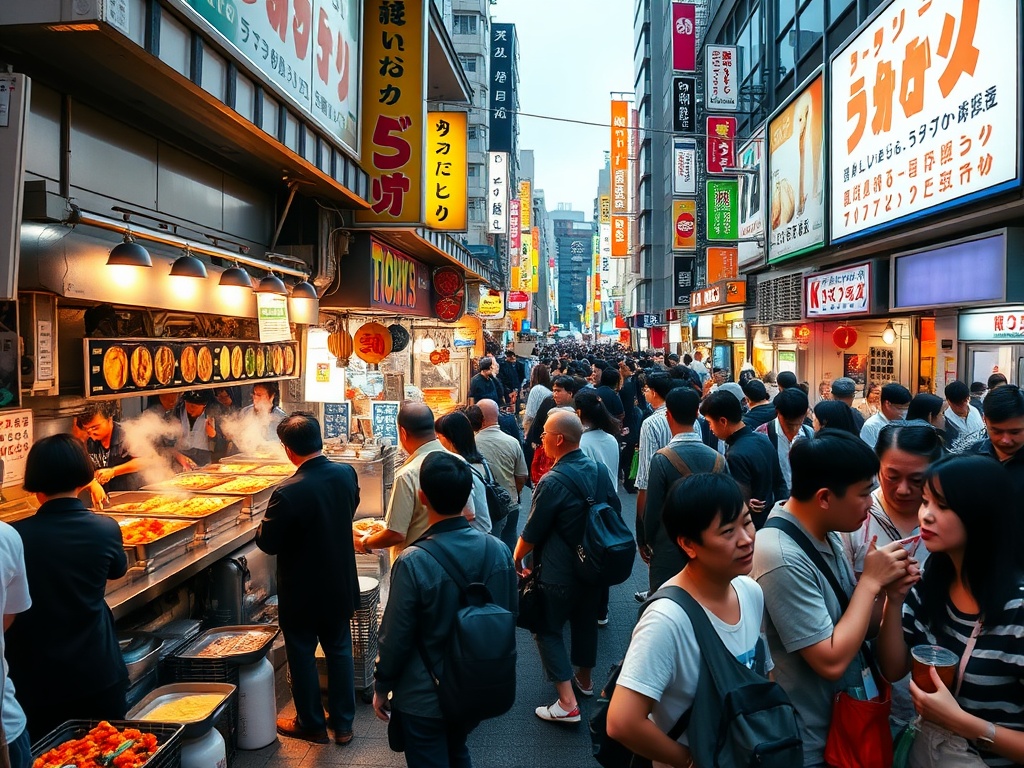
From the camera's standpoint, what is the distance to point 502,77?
33312 millimetres

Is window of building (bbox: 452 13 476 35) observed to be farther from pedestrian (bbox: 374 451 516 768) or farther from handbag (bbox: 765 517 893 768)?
handbag (bbox: 765 517 893 768)

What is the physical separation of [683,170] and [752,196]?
7.57 m

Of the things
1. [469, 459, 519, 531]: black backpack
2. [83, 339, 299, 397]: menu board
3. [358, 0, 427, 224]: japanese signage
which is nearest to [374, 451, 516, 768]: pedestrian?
[469, 459, 519, 531]: black backpack

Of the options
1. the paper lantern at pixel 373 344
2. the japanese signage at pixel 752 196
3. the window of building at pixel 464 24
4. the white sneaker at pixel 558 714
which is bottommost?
the white sneaker at pixel 558 714

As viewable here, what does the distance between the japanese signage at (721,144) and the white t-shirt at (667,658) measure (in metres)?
20.7

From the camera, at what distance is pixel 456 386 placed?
64.8 feet

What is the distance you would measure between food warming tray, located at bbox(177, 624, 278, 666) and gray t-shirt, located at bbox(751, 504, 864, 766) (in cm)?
351

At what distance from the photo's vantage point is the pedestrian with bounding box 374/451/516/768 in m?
3.17

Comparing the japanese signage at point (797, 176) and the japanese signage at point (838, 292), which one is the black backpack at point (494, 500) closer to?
the japanese signage at point (838, 292)

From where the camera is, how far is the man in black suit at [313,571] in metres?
4.48

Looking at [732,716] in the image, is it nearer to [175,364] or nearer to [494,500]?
[494,500]

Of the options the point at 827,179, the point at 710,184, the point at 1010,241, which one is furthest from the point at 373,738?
the point at 710,184

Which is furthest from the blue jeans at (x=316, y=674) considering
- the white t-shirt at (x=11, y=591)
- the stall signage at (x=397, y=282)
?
the stall signage at (x=397, y=282)

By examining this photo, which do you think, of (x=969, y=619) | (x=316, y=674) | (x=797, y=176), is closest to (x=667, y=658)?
(x=969, y=619)
